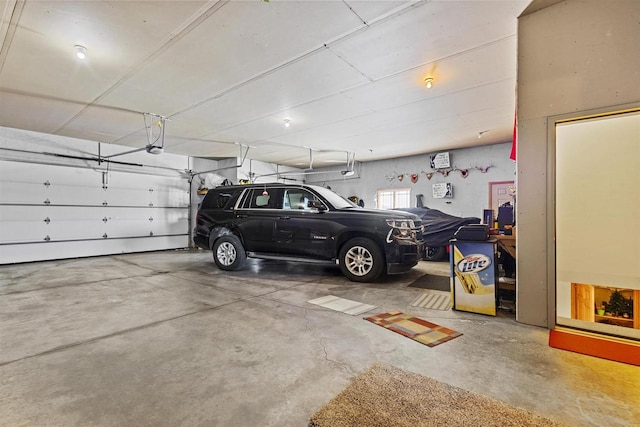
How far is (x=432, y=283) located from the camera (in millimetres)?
4555

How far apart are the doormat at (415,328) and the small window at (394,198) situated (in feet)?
23.9

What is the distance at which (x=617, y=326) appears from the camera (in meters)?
2.50

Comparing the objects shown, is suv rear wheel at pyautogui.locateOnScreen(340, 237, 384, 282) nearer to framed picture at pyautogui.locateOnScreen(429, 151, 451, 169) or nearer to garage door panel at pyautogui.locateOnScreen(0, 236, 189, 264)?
framed picture at pyautogui.locateOnScreen(429, 151, 451, 169)

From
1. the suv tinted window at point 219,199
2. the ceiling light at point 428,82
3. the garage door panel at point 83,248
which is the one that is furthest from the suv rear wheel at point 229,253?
the garage door panel at point 83,248

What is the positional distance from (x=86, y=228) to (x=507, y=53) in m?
9.81

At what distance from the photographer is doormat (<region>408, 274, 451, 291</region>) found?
430cm

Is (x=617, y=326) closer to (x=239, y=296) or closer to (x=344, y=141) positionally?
(x=239, y=296)

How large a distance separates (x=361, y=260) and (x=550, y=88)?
124 inches

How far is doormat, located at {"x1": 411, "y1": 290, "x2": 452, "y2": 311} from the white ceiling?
10.4 feet

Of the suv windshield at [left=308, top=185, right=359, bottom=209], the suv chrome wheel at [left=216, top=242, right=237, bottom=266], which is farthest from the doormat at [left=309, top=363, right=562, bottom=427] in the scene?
the suv chrome wheel at [left=216, top=242, right=237, bottom=266]

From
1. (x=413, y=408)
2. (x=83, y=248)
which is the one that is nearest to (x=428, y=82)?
(x=413, y=408)

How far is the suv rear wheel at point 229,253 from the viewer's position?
17.8 ft

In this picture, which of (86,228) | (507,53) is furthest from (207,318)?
(86,228)

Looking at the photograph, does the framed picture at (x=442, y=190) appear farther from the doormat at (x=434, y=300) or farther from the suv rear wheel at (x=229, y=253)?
the suv rear wheel at (x=229, y=253)
